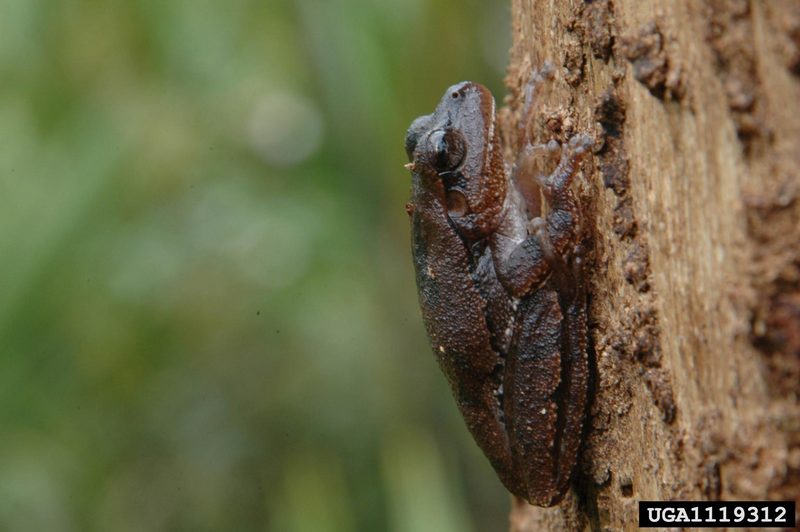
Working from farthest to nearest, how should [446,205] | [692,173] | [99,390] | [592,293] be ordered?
[99,390]
[446,205]
[592,293]
[692,173]

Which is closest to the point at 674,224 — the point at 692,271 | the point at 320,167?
the point at 692,271

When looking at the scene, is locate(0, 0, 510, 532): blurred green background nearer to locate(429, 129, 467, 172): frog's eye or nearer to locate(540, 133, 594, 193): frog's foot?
locate(429, 129, 467, 172): frog's eye

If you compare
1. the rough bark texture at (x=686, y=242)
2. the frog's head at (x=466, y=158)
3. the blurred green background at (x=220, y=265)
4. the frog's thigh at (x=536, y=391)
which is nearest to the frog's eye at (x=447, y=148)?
the frog's head at (x=466, y=158)

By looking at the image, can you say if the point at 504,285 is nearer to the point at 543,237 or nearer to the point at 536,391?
the point at 543,237

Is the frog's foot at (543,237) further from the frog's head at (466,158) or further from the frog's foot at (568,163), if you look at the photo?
the frog's head at (466,158)

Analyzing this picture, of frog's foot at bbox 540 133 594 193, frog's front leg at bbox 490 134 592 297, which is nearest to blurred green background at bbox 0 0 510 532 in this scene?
frog's front leg at bbox 490 134 592 297

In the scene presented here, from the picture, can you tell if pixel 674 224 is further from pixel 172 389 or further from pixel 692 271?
pixel 172 389
